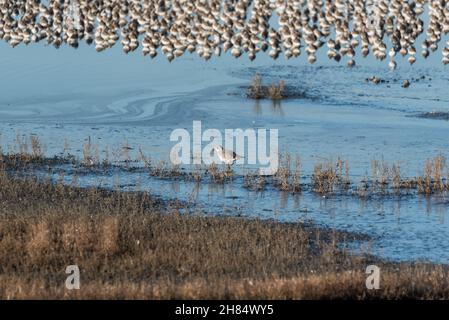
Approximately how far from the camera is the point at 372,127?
28219 mm

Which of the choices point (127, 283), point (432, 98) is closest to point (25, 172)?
point (127, 283)

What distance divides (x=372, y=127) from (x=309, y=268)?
48.6 feet

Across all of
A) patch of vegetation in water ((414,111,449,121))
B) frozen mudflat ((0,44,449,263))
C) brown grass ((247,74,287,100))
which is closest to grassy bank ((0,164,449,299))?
frozen mudflat ((0,44,449,263))

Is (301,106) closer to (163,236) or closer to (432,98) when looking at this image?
(432,98)

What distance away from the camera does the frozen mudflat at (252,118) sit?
60.6 ft

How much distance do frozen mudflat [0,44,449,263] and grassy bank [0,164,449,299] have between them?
1.49 m

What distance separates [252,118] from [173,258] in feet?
49.8

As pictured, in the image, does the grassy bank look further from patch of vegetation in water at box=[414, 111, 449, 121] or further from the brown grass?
the brown grass

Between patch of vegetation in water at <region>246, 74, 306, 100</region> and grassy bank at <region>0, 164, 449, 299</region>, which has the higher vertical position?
grassy bank at <region>0, 164, 449, 299</region>

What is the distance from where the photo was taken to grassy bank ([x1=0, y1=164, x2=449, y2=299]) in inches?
445

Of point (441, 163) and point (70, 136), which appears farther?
point (70, 136)

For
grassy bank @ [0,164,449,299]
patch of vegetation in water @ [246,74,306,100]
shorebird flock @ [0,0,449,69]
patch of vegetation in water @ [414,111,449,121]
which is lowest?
patch of vegetation in water @ [414,111,449,121]

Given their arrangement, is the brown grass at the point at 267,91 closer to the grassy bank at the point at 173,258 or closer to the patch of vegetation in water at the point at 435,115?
the patch of vegetation in water at the point at 435,115

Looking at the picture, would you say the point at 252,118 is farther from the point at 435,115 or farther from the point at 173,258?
the point at 173,258
